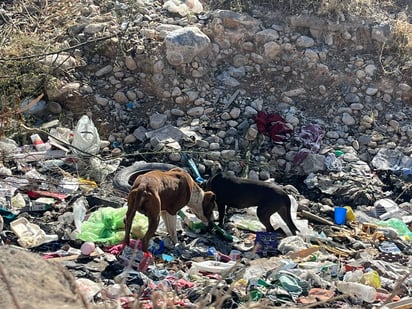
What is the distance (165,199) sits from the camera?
20.9 feet

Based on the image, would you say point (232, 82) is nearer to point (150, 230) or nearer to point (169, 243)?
point (169, 243)

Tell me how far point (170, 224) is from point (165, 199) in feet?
0.94

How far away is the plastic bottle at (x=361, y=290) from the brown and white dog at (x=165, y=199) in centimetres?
158

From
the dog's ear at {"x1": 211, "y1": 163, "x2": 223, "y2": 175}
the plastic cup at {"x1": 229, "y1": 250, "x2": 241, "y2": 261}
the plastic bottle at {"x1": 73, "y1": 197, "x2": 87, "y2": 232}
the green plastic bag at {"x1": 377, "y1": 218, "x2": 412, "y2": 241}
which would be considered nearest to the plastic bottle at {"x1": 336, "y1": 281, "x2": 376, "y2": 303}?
the plastic cup at {"x1": 229, "y1": 250, "x2": 241, "y2": 261}

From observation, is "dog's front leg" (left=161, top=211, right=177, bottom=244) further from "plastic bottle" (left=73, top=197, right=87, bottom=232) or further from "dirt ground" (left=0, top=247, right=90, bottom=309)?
"dirt ground" (left=0, top=247, right=90, bottom=309)

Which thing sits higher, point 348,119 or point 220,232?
point 348,119

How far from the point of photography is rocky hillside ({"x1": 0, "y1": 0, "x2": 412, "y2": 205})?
850 cm

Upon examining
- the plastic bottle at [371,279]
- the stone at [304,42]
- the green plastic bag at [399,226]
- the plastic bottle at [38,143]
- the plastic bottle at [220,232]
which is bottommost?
the green plastic bag at [399,226]

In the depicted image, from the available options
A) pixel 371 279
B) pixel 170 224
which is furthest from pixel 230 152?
pixel 371 279

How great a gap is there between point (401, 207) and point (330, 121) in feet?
5.17

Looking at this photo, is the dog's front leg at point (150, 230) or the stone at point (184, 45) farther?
the stone at point (184, 45)

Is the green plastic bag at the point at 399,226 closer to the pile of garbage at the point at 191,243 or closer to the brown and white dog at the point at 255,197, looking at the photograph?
the pile of garbage at the point at 191,243

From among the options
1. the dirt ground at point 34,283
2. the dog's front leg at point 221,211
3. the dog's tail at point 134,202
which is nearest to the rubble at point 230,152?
the dog's front leg at point 221,211

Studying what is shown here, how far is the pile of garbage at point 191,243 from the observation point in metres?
5.56
